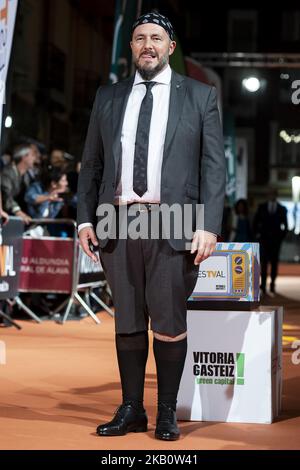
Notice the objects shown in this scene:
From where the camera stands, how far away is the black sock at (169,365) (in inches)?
191

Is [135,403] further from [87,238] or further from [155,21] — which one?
[155,21]

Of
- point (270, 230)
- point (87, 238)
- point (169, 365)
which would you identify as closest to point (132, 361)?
point (169, 365)

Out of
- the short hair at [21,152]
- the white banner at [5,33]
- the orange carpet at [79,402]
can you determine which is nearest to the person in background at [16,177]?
the short hair at [21,152]

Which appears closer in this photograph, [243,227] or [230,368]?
[230,368]

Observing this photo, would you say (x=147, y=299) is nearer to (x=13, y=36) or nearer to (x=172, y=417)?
(x=172, y=417)

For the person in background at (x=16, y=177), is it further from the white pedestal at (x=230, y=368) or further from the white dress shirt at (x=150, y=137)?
the white dress shirt at (x=150, y=137)

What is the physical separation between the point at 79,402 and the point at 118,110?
1997mm

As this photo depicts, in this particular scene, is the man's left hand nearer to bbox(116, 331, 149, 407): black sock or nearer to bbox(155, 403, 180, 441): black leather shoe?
bbox(116, 331, 149, 407): black sock

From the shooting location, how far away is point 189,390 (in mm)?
5449

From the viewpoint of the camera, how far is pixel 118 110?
16.2ft

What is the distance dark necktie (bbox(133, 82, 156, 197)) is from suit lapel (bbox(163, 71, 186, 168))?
10cm

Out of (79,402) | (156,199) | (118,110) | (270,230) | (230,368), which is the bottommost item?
(79,402)
